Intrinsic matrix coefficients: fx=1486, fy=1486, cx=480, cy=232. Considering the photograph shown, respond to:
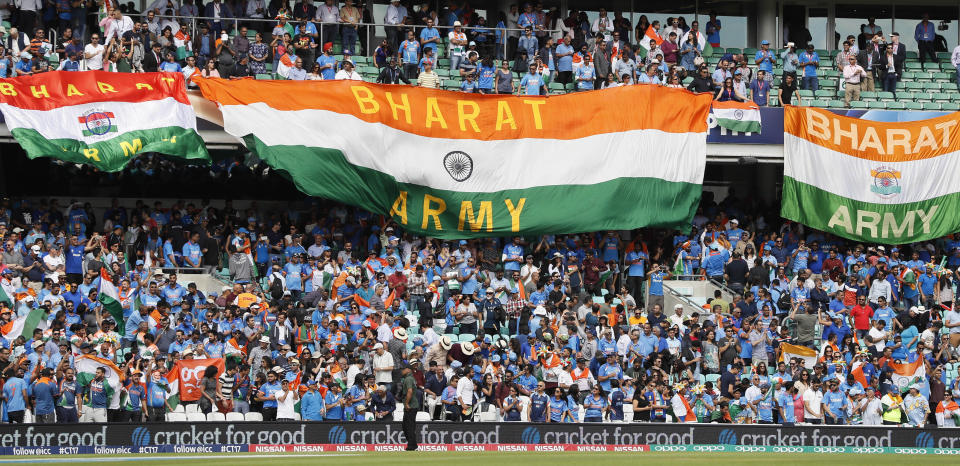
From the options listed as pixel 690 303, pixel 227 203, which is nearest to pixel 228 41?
pixel 227 203

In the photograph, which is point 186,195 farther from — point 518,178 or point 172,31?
point 518,178

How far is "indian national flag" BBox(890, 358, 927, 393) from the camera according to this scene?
26.6 meters

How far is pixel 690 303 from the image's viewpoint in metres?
29.5

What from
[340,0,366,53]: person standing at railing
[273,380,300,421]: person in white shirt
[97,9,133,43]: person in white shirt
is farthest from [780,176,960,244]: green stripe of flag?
[97,9,133,43]: person in white shirt

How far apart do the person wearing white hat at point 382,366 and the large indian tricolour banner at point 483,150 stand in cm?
372

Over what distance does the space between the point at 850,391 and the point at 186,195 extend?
50.8 ft

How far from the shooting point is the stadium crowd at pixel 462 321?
2434cm

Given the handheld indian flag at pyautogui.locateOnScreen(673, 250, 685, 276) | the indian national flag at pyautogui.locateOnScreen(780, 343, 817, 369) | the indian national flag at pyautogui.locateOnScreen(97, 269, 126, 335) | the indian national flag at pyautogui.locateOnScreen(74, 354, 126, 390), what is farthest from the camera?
the handheld indian flag at pyautogui.locateOnScreen(673, 250, 685, 276)

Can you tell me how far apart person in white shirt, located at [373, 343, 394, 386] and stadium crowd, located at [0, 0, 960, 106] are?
7179 millimetres

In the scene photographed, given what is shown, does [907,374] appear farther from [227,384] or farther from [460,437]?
[227,384]

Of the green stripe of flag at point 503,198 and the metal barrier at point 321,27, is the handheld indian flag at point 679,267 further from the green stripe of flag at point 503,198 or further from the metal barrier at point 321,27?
the metal barrier at point 321,27

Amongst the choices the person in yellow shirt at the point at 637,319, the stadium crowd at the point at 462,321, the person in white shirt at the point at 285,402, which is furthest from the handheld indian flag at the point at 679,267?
the person in white shirt at the point at 285,402

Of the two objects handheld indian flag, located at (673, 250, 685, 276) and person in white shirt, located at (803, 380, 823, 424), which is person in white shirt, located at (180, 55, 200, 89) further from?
person in white shirt, located at (803, 380, 823, 424)

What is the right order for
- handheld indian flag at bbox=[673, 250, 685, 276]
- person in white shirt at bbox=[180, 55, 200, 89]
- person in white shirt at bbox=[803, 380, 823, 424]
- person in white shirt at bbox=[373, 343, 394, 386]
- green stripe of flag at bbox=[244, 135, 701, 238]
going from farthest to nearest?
1. handheld indian flag at bbox=[673, 250, 685, 276]
2. person in white shirt at bbox=[180, 55, 200, 89]
3. green stripe of flag at bbox=[244, 135, 701, 238]
4. person in white shirt at bbox=[803, 380, 823, 424]
5. person in white shirt at bbox=[373, 343, 394, 386]
